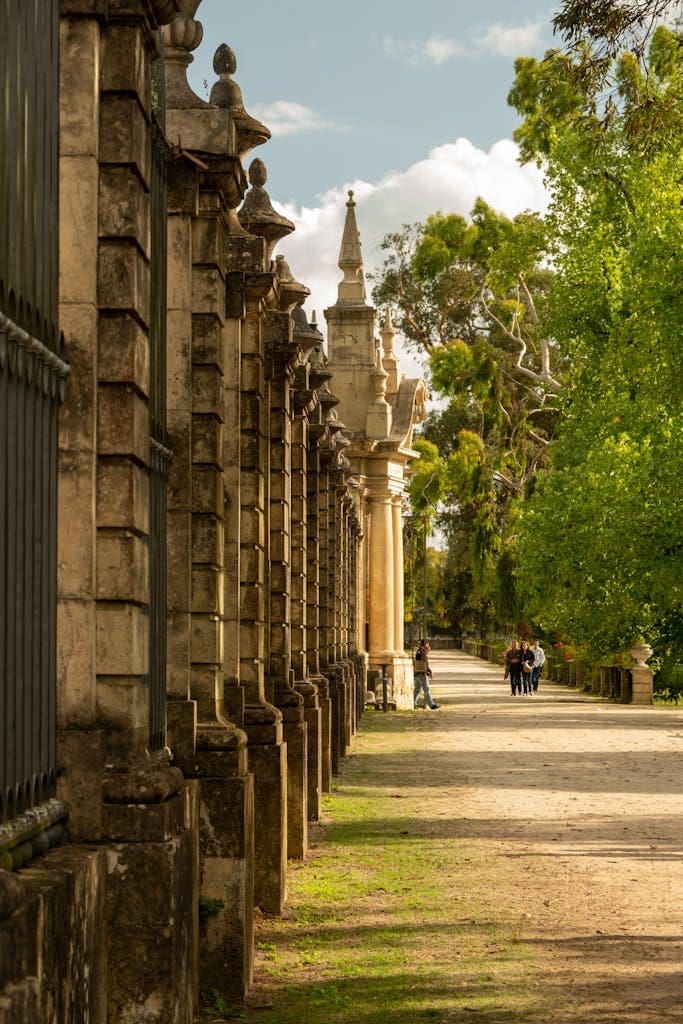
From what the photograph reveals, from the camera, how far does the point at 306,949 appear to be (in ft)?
36.0

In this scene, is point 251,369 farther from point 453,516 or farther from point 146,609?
point 453,516

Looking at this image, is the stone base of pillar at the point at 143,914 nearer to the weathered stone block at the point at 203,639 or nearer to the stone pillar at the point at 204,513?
the stone pillar at the point at 204,513

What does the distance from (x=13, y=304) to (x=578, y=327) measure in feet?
116

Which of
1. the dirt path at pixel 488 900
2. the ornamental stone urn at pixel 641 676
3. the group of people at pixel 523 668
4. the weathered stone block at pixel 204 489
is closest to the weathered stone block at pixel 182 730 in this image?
the weathered stone block at pixel 204 489

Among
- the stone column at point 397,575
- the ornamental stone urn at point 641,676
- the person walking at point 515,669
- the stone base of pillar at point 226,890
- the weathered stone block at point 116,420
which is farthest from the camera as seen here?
the person walking at point 515,669

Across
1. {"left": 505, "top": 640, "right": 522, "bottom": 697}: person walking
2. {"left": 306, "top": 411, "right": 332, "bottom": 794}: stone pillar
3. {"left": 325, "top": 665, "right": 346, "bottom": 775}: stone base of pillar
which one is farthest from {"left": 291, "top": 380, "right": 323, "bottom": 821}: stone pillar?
{"left": 505, "top": 640, "right": 522, "bottom": 697}: person walking

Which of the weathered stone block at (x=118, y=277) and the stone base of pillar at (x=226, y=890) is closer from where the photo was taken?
the weathered stone block at (x=118, y=277)

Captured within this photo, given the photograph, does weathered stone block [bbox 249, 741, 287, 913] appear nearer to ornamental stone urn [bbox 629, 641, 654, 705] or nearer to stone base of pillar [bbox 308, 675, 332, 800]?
stone base of pillar [bbox 308, 675, 332, 800]

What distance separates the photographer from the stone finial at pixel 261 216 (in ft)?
44.7

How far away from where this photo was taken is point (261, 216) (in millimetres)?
13648

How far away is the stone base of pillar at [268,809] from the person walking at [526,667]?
39.2 m

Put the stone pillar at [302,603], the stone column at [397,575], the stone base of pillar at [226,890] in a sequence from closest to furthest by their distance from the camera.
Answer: the stone base of pillar at [226,890] → the stone pillar at [302,603] → the stone column at [397,575]

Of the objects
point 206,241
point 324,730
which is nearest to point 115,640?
point 206,241

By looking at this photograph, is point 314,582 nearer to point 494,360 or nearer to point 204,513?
point 204,513
